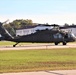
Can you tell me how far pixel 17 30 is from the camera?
183625mm

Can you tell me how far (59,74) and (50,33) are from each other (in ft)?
113

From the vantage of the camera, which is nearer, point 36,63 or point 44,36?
point 36,63

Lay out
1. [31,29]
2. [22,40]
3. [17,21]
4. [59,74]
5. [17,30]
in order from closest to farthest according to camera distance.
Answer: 1. [59,74]
2. [22,40]
3. [31,29]
4. [17,30]
5. [17,21]

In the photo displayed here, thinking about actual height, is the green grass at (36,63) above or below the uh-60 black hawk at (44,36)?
below

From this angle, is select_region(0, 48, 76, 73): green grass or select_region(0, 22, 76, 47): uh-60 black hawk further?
select_region(0, 22, 76, 47): uh-60 black hawk

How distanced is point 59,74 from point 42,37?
3419cm

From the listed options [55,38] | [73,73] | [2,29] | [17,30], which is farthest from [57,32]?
[17,30]

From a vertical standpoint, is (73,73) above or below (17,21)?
below

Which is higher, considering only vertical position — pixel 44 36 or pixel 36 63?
pixel 44 36

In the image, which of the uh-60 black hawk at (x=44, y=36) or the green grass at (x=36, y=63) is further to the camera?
the uh-60 black hawk at (x=44, y=36)

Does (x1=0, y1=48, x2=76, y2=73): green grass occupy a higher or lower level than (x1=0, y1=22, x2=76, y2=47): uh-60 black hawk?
lower

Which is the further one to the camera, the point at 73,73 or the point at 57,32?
the point at 57,32

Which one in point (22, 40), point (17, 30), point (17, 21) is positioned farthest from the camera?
point (17, 21)

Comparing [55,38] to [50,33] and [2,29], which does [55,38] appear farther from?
[2,29]
